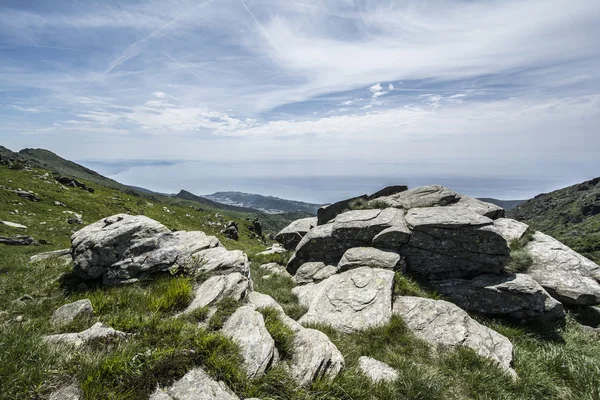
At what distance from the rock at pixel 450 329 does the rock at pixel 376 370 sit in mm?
2878

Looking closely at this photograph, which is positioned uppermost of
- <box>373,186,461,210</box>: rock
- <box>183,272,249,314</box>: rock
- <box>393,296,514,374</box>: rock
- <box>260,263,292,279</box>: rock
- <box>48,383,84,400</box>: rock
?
<box>373,186,461,210</box>: rock

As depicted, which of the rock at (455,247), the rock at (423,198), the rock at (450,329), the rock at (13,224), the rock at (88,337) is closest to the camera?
the rock at (88,337)

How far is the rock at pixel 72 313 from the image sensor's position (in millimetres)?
7895

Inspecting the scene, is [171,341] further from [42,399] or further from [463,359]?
[463,359]

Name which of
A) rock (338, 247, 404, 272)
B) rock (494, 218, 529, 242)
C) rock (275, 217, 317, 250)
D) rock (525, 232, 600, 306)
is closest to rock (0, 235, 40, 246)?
rock (275, 217, 317, 250)

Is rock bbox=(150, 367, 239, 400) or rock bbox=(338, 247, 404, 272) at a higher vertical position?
rock bbox=(150, 367, 239, 400)

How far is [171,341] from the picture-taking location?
675 cm

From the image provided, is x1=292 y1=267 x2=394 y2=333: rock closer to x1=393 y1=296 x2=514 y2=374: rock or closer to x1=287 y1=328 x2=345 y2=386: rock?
x1=393 y1=296 x2=514 y2=374: rock

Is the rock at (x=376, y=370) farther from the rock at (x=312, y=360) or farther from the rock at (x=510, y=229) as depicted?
the rock at (x=510, y=229)

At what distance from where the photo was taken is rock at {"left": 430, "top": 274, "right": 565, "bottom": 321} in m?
12.9

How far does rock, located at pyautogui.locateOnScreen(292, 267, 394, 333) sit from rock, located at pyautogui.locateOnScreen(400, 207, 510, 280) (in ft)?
10.3

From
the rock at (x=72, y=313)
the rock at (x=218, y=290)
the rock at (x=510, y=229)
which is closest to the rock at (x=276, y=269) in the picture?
the rock at (x=218, y=290)

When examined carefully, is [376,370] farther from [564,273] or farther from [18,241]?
[18,241]

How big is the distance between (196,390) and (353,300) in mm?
8221
